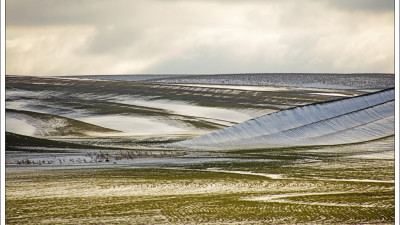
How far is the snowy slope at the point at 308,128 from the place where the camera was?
45.9m

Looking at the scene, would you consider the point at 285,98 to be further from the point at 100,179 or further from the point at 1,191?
the point at 1,191

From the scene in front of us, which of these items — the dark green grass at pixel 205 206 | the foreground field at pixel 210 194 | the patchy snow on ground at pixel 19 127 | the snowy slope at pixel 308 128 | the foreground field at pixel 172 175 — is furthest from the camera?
the patchy snow on ground at pixel 19 127

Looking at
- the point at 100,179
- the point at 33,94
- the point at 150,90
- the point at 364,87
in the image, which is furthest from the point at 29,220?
the point at 364,87

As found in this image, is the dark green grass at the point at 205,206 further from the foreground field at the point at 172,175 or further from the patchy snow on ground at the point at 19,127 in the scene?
the patchy snow on ground at the point at 19,127

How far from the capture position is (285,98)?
89.1 meters

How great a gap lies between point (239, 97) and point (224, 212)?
73.0m

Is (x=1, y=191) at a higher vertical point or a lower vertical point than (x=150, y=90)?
lower

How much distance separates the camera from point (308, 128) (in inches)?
1945

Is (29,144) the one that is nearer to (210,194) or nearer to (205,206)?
(210,194)

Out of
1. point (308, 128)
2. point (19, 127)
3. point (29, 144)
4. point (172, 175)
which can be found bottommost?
Result: point (172, 175)

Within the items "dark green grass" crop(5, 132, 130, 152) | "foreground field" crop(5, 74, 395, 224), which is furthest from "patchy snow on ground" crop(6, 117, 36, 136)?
"dark green grass" crop(5, 132, 130, 152)

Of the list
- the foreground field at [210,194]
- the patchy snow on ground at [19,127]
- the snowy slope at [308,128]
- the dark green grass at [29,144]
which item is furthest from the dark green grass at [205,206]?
the patchy snow on ground at [19,127]

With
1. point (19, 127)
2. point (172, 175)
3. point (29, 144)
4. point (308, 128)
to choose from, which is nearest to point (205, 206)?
point (172, 175)

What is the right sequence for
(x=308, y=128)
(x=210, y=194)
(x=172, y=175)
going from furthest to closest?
(x=308, y=128)
(x=172, y=175)
(x=210, y=194)
